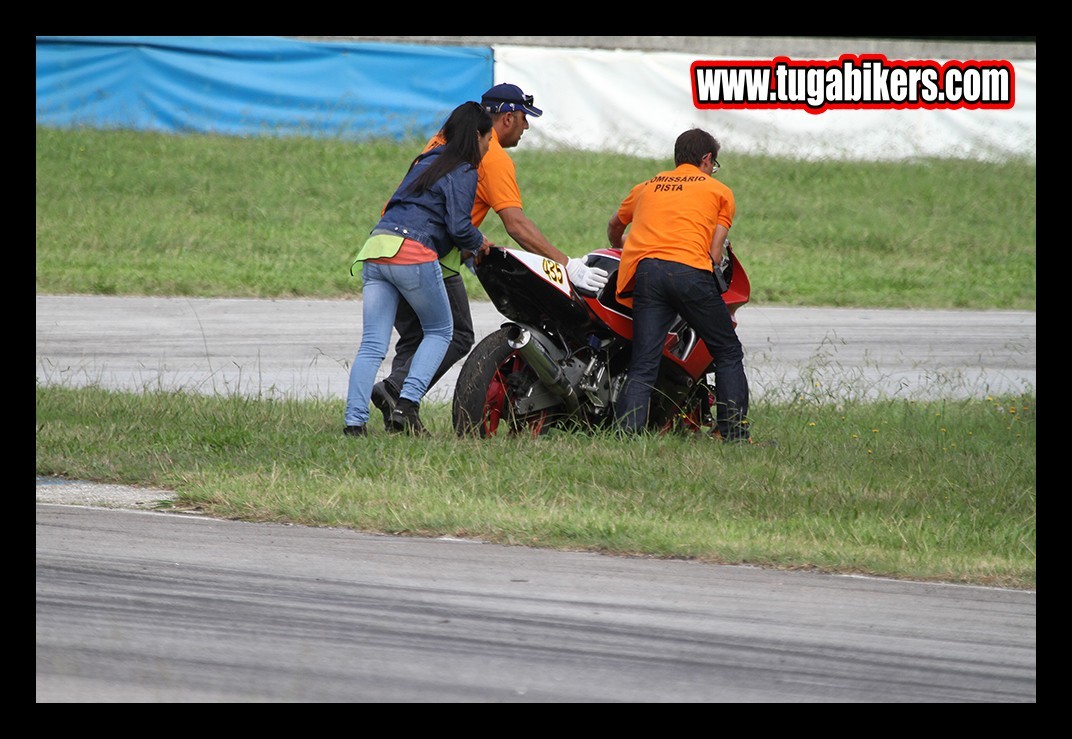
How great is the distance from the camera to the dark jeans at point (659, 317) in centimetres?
763

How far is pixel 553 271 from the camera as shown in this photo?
735 cm

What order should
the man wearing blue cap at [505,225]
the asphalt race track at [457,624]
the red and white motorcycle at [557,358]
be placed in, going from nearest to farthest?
the asphalt race track at [457,624] → the red and white motorcycle at [557,358] → the man wearing blue cap at [505,225]

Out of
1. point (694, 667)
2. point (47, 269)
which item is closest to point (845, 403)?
point (694, 667)

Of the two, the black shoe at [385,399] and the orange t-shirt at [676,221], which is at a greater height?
the orange t-shirt at [676,221]

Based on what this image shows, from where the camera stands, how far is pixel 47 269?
15656mm

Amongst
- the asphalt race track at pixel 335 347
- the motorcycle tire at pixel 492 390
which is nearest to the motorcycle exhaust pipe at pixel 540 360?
the motorcycle tire at pixel 492 390

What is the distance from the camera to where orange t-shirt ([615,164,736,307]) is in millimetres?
7723

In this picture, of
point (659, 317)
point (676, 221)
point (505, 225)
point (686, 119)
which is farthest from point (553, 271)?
point (686, 119)

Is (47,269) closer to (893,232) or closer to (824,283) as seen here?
(824,283)

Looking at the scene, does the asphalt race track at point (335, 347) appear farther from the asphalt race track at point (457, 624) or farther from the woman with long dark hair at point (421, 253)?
the asphalt race track at point (457, 624)

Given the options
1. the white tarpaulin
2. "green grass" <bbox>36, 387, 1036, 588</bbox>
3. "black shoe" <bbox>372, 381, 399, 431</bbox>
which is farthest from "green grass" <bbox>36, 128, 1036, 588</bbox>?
the white tarpaulin

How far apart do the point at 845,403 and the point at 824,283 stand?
Answer: 25.0ft

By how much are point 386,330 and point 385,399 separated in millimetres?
408

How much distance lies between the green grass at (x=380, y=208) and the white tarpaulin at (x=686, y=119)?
298 mm
